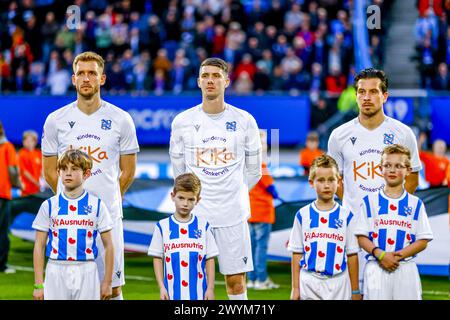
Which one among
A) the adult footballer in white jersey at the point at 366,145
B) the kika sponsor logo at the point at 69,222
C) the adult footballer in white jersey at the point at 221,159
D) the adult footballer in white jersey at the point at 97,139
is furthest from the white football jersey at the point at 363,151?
the kika sponsor logo at the point at 69,222

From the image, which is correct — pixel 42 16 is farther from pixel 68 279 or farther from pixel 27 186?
pixel 68 279

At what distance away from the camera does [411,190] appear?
7.59 meters

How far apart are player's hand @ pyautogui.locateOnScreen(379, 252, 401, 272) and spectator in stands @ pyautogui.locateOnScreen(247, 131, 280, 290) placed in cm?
398

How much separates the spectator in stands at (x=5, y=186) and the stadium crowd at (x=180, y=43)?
1106cm

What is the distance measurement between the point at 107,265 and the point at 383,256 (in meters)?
1.87

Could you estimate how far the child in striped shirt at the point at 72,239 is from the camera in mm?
6816

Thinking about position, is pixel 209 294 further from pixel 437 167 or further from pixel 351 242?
pixel 437 167

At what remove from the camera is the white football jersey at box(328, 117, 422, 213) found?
7.47 meters

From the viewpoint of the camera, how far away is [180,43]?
24250mm

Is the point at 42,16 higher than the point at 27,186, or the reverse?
the point at 42,16

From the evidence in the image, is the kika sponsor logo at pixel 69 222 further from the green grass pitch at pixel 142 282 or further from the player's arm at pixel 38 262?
the green grass pitch at pixel 142 282

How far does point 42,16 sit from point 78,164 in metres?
19.3

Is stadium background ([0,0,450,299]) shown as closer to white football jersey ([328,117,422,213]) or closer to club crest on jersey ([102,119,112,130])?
white football jersey ([328,117,422,213])
